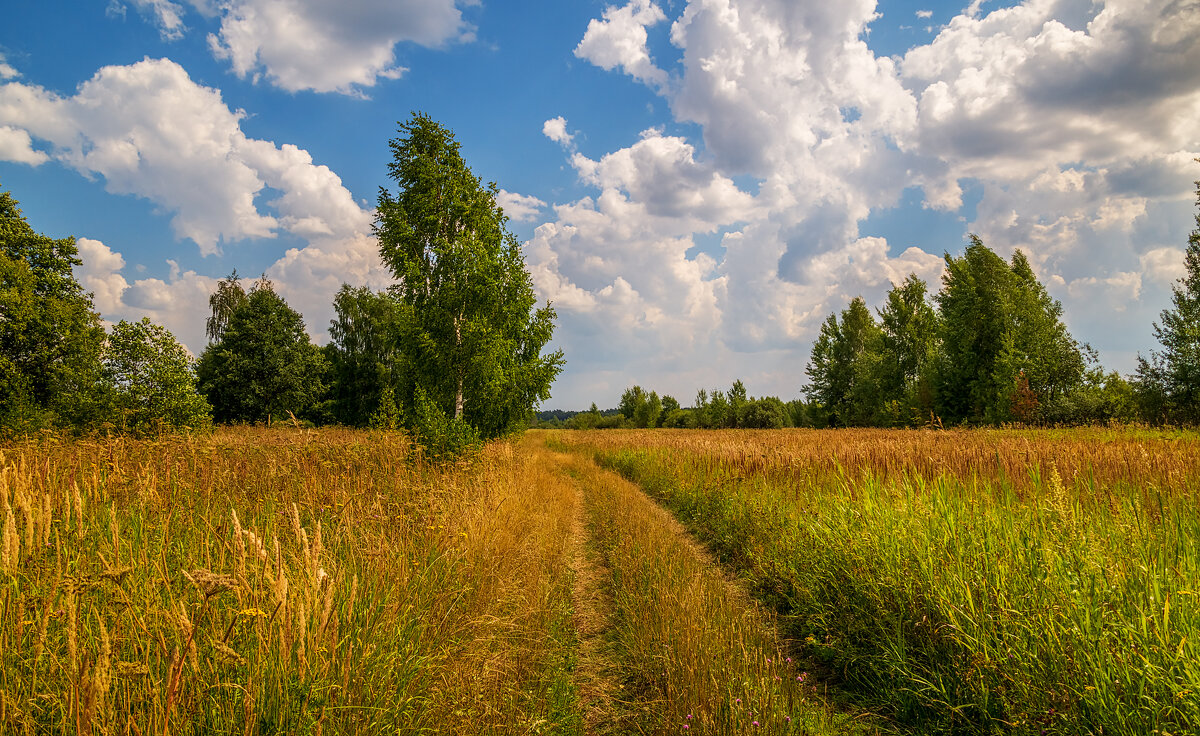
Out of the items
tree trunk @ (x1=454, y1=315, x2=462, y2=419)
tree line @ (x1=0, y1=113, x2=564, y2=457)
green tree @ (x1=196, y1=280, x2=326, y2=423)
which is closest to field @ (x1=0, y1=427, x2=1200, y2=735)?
tree line @ (x1=0, y1=113, x2=564, y2=457)

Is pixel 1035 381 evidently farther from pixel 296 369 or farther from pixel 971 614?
pixel 296 369

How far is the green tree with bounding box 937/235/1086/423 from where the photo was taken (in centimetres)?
2773

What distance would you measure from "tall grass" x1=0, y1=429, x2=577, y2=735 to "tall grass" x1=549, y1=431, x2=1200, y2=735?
105 inches

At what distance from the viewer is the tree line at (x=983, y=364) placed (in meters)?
22.4

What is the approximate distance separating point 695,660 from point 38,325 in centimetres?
3237

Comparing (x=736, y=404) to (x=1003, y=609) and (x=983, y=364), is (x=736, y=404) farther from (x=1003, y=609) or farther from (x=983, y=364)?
(x=1003, y=609)

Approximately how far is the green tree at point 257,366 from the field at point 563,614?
32698mm

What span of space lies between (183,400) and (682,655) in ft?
48.7

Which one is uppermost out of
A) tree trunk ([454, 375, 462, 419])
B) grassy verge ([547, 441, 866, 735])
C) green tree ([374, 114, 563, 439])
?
green tree ([374, 114, 563, 439])

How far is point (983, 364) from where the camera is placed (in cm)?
3083

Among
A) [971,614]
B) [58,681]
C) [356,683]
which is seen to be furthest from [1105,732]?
[58,681]

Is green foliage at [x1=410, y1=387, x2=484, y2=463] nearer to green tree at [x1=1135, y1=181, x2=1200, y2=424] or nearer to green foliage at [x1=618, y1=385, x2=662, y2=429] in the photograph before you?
green tree at [x1=1135, y1=181, x2=1200, y2=424]

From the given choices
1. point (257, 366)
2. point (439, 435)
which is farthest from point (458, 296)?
point (257, 366)

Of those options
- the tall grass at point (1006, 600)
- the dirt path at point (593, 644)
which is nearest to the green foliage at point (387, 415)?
the dirt path at point (593, 644)
